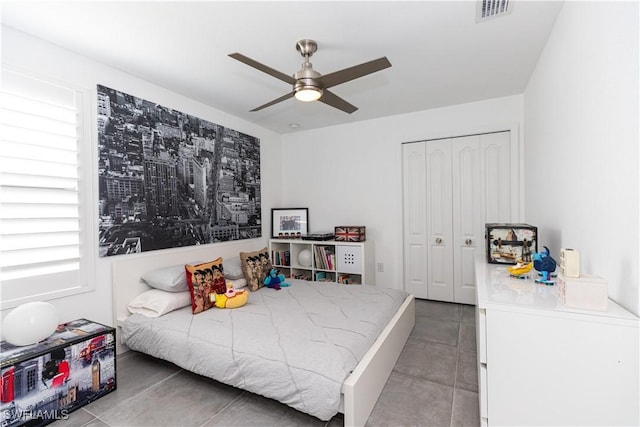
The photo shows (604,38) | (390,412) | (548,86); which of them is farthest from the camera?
(548,86)

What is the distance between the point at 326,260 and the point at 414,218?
129 cm

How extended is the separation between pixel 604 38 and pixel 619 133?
47 centimetres

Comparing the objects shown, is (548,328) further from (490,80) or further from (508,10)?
(490,80)

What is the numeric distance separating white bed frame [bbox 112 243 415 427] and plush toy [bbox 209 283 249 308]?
68 centimetres

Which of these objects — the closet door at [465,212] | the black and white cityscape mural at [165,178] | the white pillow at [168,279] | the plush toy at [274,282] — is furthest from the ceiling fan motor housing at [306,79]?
the closet door at [465,212]

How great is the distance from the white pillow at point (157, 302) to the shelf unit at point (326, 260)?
177 centimetres

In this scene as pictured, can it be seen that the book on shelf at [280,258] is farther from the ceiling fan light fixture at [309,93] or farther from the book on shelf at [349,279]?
the ceiling fan light fixture at [309,93]

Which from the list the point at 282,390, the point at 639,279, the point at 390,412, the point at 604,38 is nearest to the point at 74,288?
the point at 282,390

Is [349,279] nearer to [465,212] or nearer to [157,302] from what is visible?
[465,212]

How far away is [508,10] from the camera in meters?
1.86

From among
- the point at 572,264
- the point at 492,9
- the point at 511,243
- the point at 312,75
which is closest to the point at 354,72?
the point at 312,75

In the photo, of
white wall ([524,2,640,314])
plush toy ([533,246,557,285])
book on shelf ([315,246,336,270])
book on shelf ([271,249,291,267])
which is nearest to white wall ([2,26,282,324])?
book on shelf ([271,249,291,267])

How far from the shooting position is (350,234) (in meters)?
3.86

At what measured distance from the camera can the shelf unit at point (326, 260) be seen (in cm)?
378
